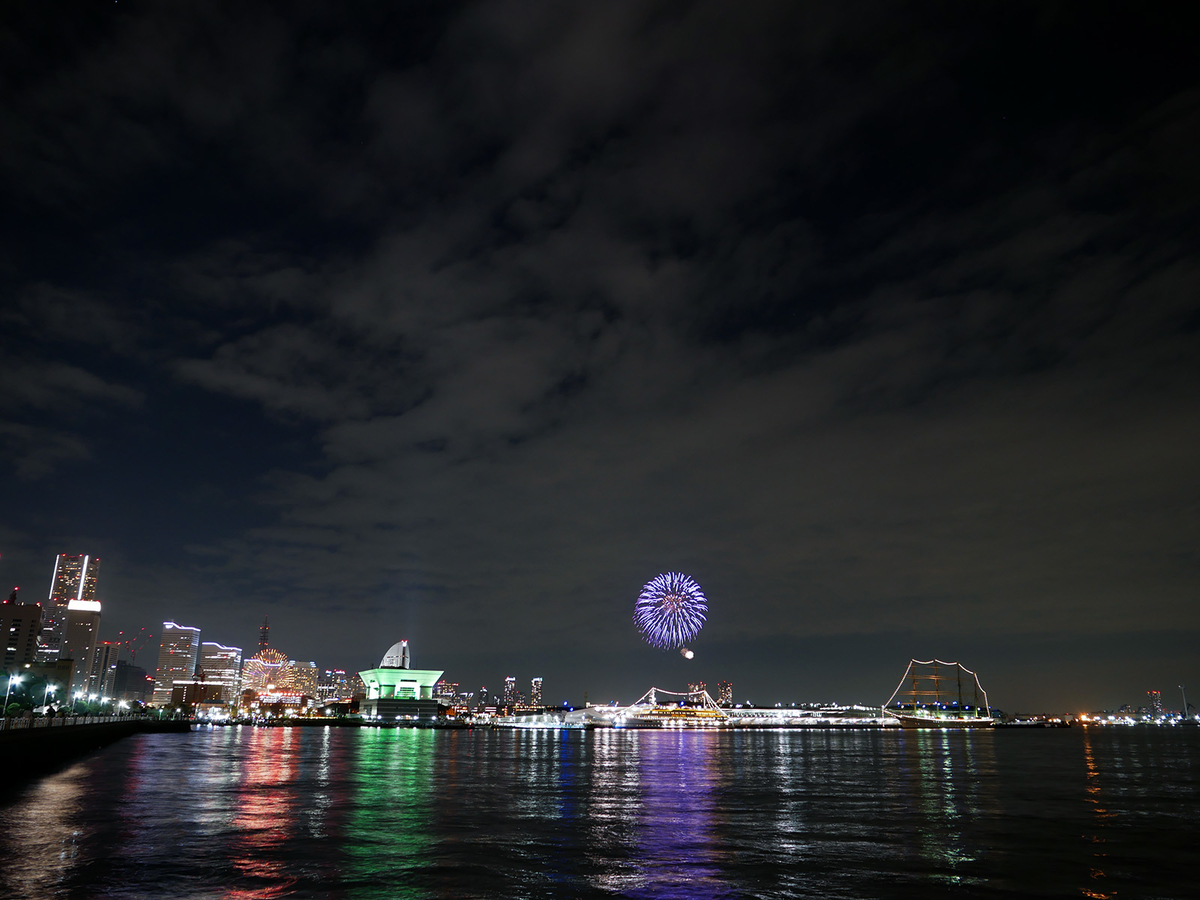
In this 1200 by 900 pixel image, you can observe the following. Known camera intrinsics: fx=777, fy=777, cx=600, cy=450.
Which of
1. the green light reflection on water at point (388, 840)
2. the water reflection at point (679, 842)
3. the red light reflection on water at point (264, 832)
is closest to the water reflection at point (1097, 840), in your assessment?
the water reflection at point (679, 842)

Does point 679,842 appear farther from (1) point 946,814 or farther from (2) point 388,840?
(1) point 946,814

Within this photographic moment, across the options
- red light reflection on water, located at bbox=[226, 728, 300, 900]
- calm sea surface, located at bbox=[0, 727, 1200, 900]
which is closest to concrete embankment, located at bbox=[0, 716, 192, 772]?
calm sea surface, located at bbox=[0, 727, 1200, 900]

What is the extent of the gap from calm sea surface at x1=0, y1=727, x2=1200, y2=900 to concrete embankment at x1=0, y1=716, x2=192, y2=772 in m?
3.40

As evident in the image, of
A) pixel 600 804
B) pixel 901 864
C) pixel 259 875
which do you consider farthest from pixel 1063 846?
pixel 259 875

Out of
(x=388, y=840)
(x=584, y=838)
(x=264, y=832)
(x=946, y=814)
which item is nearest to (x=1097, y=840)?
(x=946, y=814)

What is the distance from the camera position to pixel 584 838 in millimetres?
34281

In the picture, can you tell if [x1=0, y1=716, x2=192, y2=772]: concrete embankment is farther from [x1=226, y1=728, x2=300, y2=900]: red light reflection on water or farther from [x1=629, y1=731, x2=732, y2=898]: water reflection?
[x1=629, y1=731, x2=732, y2=898]: water reflection

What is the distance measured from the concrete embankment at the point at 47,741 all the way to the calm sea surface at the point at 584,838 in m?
3.40

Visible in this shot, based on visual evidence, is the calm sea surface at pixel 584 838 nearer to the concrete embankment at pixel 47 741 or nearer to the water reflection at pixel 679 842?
the water reflection at pixel 679 842

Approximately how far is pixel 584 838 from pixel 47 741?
65261 mm

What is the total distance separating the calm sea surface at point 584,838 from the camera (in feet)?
81.5

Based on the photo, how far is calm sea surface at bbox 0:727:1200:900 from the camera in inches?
978

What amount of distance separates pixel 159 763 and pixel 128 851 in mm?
58592

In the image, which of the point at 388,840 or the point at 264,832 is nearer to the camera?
the point at 388,840
